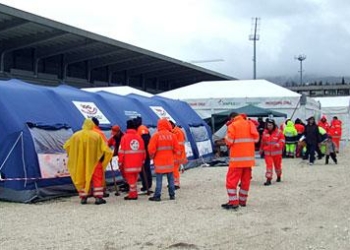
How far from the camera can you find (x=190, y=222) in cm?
930

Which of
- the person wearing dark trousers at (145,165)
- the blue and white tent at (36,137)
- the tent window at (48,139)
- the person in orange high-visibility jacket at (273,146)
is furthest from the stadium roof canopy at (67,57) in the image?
the person in orange high-visibility jacket at (273,146)

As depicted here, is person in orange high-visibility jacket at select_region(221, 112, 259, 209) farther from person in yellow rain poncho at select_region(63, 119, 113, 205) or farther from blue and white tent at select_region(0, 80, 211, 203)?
blue and white tent at select_region(0, 80, 211, 203)

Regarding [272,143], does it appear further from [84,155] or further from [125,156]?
[84,155]

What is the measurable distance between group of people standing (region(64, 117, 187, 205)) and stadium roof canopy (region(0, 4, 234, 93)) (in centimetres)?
1375

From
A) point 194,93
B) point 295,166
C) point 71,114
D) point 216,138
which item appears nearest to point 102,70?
point 194,93

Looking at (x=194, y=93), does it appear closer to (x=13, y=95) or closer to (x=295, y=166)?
(x=295, y=166)

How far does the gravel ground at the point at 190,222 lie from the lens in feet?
25.5

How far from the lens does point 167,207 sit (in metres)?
11.0

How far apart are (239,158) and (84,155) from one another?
10.2 ft

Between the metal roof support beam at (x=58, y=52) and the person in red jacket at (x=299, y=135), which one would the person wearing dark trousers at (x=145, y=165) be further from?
the metal roof support beam at (x=58, y=52)

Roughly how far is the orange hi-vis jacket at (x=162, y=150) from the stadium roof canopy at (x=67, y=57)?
1424 centimetres

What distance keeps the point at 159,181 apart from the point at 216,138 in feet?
41.9

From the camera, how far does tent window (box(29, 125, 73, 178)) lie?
A: 39.5 ft

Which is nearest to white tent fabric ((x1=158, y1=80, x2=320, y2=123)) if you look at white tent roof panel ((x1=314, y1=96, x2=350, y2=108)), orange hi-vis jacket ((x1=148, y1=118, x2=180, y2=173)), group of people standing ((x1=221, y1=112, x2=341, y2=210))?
group of people standing ((x1=221, y1=112, x2=341, y2=210))
